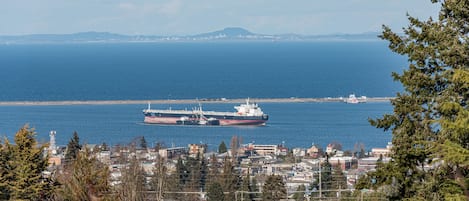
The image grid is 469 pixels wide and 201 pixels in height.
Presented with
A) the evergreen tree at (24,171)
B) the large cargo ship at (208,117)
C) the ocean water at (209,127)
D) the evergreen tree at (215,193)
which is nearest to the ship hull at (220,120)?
the large cargo ship at (208,117)

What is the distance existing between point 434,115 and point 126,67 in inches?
2843

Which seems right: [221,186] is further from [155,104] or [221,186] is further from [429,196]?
[155,104]

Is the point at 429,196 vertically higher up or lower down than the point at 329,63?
lower down

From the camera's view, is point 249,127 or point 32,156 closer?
point 32,156

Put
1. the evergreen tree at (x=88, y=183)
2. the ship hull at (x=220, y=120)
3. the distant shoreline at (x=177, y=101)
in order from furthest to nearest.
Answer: the distant shoreline at (x=177, y=101) → the ship hull at (x=220, y=120) → the evergreen tree at (x=88, y=183)

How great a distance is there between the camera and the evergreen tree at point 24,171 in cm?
456

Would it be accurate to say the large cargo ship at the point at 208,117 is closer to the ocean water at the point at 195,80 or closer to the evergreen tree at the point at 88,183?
the ocean water at the point at 195,80

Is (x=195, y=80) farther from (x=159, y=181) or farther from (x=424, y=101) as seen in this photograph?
(x=424, y=101)

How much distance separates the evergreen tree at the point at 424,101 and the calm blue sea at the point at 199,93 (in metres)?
7.10

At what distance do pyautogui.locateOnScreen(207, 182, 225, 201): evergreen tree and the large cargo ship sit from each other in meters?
24.8

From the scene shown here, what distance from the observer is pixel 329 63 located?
256 feet

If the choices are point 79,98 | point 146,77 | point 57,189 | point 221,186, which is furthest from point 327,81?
point 57,189

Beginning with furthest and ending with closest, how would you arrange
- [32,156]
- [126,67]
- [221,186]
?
[126,67], [221,186], [32,156]

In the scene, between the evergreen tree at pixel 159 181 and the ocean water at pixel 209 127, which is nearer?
the evergreen tree at pixel 159 181
